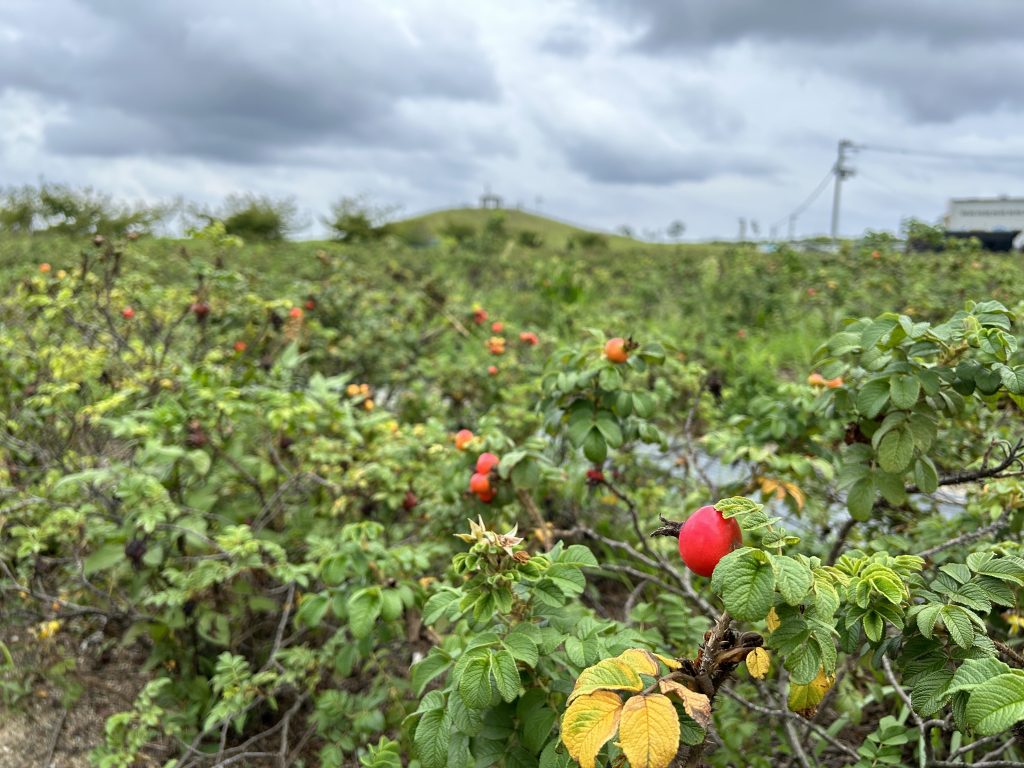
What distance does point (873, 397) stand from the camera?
4.52 ft

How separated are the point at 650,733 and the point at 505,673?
0.30m

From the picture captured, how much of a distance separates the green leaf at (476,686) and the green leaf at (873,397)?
2.98 ft

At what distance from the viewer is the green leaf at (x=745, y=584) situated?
0.78 m

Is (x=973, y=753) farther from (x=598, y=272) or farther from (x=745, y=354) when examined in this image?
(x=598, y=272)

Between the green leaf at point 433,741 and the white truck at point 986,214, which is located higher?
the white truck at point 986,214

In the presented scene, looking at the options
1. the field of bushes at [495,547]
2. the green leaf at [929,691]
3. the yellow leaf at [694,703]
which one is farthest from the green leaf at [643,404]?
the yellow leaf at [694,703]

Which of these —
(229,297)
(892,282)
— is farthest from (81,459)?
(892,282)

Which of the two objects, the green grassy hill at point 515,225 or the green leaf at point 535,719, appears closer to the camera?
the green leaf at point 535,719

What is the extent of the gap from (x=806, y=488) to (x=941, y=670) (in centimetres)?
165

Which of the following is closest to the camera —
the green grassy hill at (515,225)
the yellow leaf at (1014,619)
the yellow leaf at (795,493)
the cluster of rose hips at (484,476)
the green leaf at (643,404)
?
the yellow leaf at (1014,619)

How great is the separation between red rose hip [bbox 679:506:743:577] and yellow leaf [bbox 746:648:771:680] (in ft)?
0.46

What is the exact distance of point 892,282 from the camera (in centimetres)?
650

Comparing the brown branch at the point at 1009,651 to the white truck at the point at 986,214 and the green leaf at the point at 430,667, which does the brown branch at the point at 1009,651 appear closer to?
the green leaf at the point at 430,667

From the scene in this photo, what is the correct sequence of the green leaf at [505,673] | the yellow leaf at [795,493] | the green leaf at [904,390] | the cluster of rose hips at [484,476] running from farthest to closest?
the yellow leaf at [795,493] → the cluster of rose hips at [484,476] → the green leaf at [904,390] → the green leaf at [505,673]
